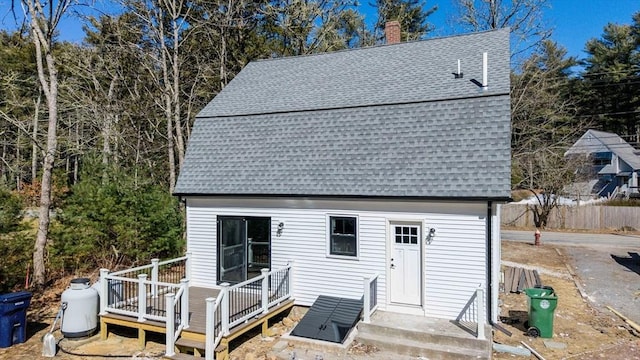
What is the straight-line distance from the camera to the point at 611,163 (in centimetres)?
4053

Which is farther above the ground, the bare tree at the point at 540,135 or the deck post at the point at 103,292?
the bare tree at the point at 540,135

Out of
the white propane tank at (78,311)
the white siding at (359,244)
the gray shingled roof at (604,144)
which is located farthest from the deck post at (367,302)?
the gray shingled roof at (604,144)

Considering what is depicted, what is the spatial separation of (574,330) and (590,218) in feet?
70.7

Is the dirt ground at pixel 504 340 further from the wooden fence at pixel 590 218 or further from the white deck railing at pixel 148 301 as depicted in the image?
the wooden fence at pixel 590 218

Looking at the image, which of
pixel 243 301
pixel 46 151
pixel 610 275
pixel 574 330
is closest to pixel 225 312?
pixel 243 301

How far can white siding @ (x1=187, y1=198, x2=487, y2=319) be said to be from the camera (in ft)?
Answer: 27.6

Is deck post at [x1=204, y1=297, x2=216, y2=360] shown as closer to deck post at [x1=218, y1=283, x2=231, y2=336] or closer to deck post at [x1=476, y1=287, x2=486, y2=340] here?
deck post at [x1=218, y1=283, x2=231, y2=336]

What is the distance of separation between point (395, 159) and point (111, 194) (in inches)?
345

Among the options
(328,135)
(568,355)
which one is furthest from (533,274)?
(328,135)

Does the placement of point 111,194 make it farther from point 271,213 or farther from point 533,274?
point 533,274

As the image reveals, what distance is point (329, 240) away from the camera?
9.63m

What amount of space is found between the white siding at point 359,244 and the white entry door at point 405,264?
18 centimetres

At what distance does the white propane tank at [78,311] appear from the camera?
824 centimetres

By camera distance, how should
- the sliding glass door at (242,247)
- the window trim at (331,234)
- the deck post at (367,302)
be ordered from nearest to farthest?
the deck post at (367,302) → the window trim at (331,234) → the sliding glass door at (242,247)
